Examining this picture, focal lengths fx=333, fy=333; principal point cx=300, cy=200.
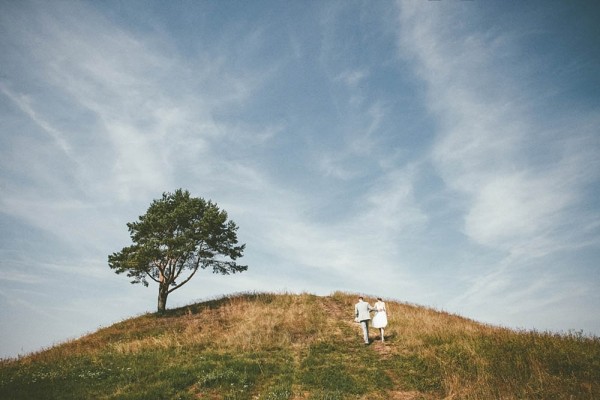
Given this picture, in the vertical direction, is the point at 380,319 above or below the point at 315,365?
above

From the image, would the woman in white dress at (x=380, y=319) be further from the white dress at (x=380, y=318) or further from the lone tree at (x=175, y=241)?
the lone tree at (x=175, y=241)

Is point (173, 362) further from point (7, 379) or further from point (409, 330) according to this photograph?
point (409, 330)

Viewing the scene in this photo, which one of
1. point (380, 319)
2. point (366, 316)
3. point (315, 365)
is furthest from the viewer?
point (380, 319)

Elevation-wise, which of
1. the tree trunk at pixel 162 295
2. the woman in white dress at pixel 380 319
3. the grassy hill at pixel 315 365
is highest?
the tree trunk at pixel 162 295

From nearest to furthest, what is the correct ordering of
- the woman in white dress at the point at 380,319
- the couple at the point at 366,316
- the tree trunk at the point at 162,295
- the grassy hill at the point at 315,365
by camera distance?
the grassy hill at the point at 315,365, the couple at the point at 366,316, the woman in white dress at the point at 380,319, the tree trunk at the point at 162,295

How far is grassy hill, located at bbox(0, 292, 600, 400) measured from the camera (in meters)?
10.9

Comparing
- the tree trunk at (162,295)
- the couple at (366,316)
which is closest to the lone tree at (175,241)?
the tree trunk at (162,295)

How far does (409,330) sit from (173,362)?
12045 mm

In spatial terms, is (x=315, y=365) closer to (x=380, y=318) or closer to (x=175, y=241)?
(x=380, y=318)

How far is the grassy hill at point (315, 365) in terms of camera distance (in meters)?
10.9

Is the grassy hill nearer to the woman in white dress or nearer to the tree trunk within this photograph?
the woman in white dress

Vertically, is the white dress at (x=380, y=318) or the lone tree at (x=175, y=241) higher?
the lone tree at (x=175, y=241)

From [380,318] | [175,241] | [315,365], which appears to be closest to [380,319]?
[380,318]

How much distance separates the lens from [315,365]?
552 inches
